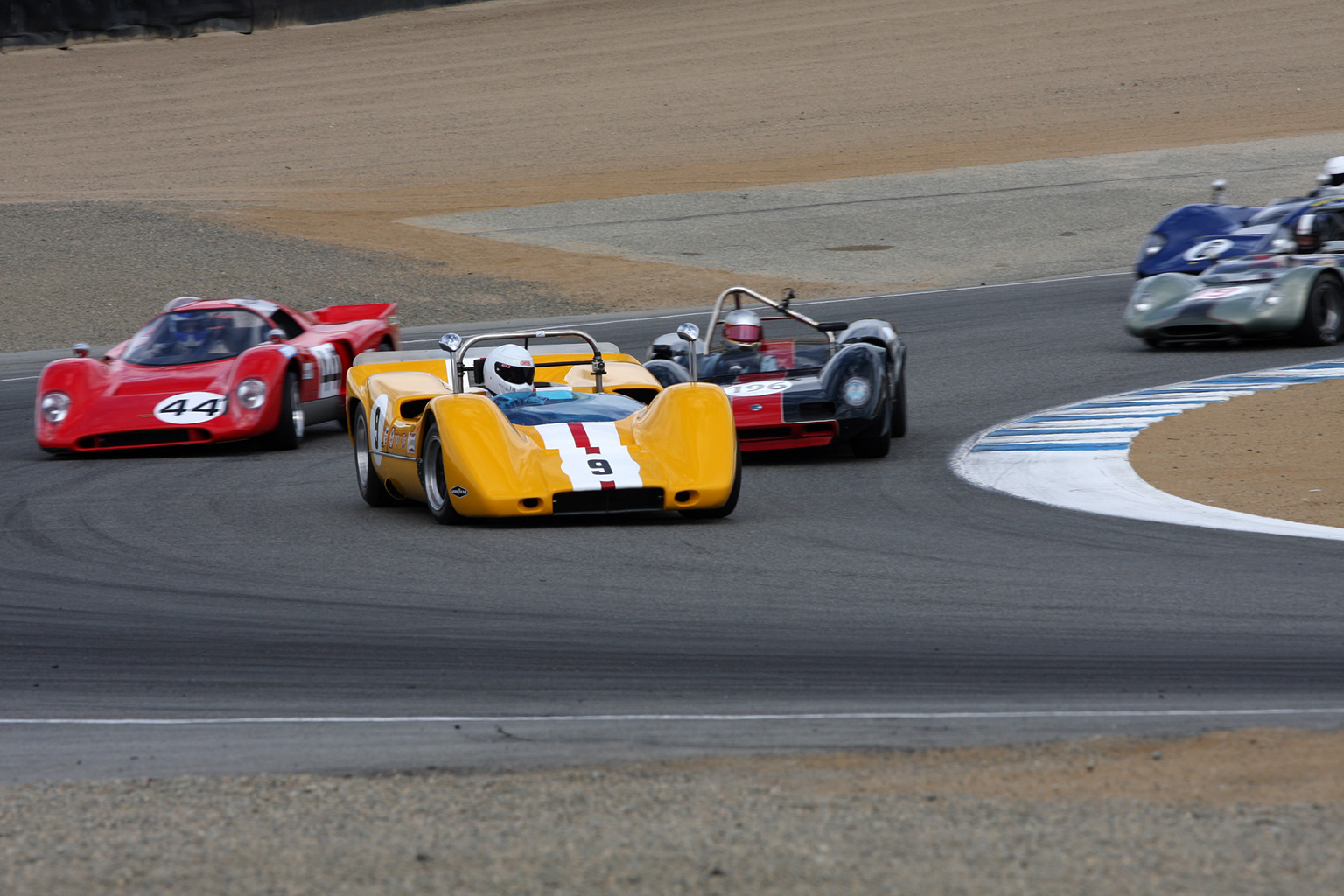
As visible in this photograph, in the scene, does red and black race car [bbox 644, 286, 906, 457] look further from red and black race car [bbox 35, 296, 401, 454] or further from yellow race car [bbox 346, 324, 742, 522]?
red and black race car [bbox 35, 296, 401, 454]

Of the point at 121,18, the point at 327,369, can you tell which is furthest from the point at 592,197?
the point at 121,18

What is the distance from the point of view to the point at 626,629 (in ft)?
21.0

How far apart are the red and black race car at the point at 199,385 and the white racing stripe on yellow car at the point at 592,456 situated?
383 cm

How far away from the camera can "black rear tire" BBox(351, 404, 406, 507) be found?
10.0 metres

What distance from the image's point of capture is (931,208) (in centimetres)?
2916

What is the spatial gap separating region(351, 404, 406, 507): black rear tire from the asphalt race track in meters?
0.22

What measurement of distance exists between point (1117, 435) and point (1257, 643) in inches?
227

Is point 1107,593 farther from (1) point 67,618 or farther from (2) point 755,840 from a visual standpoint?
(1) point 67,618

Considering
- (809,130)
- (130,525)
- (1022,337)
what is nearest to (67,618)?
(130,525)

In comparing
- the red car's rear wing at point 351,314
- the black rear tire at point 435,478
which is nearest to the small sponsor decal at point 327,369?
the red car's rear wing at point 351,314

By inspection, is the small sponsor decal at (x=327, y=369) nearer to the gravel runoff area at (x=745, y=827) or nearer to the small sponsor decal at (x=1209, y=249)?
the gravel runoff area at (x=745, y=827)

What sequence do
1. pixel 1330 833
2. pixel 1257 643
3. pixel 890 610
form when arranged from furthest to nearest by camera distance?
1. pixel 890 610
2. pixel 1257 643
3. pixel 1330 833

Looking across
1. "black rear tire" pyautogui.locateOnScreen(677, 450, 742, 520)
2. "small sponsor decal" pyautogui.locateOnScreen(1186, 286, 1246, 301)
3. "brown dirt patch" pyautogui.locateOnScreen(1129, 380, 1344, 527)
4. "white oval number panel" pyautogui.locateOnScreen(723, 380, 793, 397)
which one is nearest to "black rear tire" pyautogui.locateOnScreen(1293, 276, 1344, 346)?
"small sponsor decal" pyautogui.locateOnScreen(1186, 286, 1246, 301)

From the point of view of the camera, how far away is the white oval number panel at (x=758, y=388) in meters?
11.2
